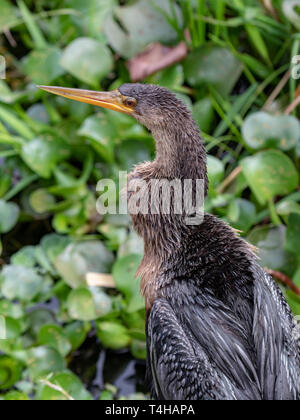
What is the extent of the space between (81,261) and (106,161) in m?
0.81

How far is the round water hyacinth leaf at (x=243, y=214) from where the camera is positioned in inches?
148

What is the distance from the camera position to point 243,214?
381 cm

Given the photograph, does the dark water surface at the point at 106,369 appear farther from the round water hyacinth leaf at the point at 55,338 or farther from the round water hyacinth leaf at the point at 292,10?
the round water hyacinth leaf at the point at 292,10

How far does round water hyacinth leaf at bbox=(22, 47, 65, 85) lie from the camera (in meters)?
4.32

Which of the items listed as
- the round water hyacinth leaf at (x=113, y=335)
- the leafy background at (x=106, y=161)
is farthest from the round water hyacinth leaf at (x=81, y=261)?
the round water hyacinth leaf at (x=113, y=335)

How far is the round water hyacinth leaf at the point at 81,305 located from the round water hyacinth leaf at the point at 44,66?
1.53m

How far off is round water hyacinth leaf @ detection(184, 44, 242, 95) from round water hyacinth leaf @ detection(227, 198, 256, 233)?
0.85 meters

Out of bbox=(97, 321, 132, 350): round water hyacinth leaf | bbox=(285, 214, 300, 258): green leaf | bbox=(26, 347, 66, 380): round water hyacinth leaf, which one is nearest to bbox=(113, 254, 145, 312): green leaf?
bbox=(97, 321, 132, 350): round water hyacinth leaf

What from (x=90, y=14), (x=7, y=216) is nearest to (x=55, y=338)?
(x=7, y=216)

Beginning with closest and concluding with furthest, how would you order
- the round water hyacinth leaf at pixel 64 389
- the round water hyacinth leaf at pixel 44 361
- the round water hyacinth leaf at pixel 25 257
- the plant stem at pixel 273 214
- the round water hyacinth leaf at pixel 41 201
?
the round water hyacinth leaf at pixel 64 389, the round water hyacinth leaf at pixel 44 361, the plant stem at pixel 273 214, the round water hyacinth leaf at pixel 25 257, the round water hyacinth leaf at pixel 41 201

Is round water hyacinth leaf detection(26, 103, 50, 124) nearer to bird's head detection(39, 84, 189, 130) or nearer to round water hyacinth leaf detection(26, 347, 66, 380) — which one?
bird's head detection(39, 84, 189, 130)

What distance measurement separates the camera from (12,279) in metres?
3.63

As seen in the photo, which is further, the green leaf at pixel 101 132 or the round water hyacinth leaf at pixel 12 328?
the green leaf at pixel 101 132

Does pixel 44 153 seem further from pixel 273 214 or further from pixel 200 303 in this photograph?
pixel 200 303
